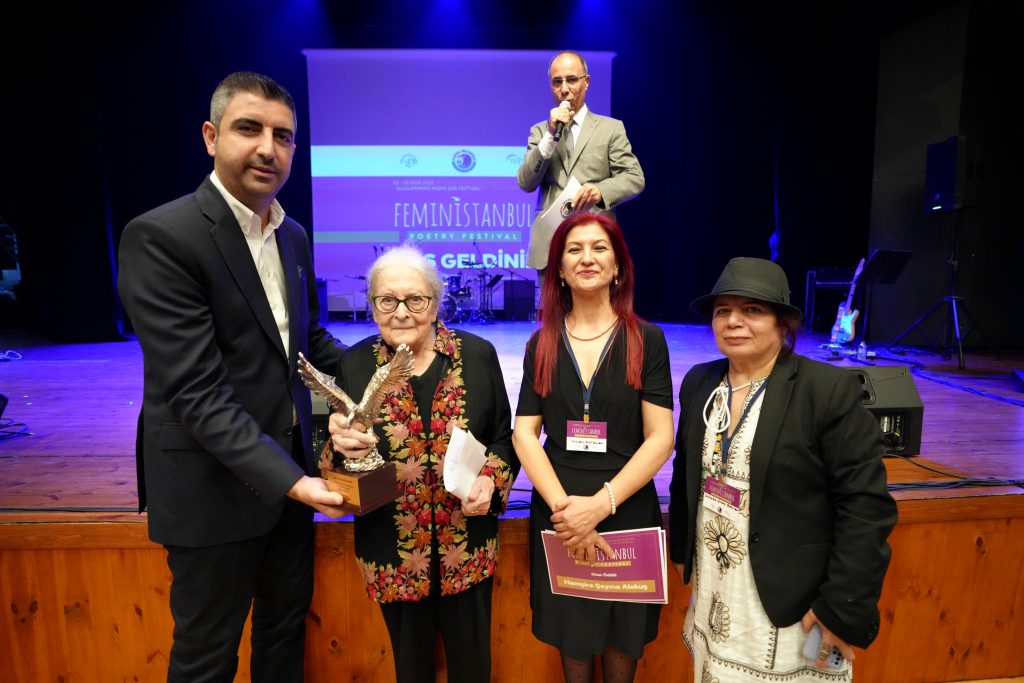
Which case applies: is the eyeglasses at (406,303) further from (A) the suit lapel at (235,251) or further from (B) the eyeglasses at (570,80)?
(B) the eyeglasses at (570,80)

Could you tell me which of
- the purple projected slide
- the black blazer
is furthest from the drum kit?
the black blazer

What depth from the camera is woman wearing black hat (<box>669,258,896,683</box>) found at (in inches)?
48.1

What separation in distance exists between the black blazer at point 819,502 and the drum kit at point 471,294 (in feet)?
22.3

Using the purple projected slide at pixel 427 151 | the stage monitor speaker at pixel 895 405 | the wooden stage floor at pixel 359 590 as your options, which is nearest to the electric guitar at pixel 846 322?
the wooden stage floor at pixel 359 590

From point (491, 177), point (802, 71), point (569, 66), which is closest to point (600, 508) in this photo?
point (569, 66)

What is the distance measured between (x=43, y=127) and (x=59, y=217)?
1062mm

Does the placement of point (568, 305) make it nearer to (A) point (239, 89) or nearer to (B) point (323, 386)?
(B) point (323, 386)

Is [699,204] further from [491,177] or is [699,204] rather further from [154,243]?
[154,243]

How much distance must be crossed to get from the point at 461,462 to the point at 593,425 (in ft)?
1.18

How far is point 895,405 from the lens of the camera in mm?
2334

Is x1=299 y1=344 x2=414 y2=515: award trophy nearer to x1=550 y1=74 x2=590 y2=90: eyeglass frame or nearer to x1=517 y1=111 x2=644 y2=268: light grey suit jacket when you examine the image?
x1=517 y1=111 x2=644 y2=268: light grey suit jacket

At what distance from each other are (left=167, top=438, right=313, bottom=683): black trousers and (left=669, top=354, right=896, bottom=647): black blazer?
1180 millimetres

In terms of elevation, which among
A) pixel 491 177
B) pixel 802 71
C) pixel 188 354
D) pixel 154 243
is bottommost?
pixel 188 354

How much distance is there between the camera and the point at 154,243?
1.15 meters
